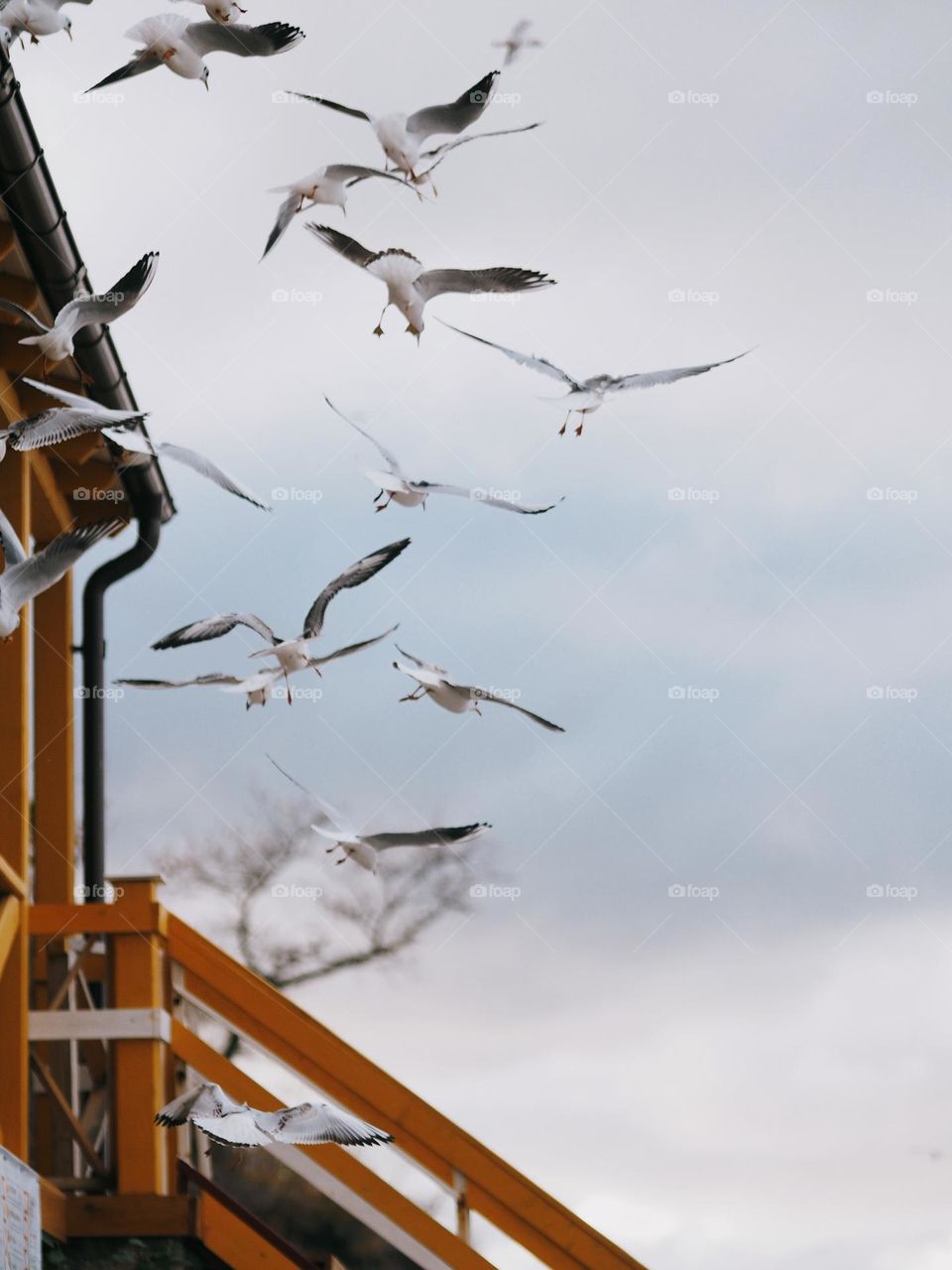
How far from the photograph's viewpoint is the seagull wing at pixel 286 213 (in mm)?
5961

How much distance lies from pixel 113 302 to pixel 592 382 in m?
1.56

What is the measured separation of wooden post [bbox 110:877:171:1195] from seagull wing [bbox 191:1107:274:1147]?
130 cm

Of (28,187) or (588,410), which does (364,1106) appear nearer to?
(588,410)

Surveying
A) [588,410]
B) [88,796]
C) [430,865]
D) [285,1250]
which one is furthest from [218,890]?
[588,410]

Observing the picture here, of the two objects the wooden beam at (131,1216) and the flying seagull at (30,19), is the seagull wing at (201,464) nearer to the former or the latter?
the flying seagull at (30,19)

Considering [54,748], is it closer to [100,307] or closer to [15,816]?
[15,816]

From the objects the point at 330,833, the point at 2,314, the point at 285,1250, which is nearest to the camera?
the point at 330,833

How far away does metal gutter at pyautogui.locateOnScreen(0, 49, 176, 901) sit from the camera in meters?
6.34

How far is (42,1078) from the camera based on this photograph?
707 centimetres

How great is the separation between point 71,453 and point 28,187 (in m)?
1.87

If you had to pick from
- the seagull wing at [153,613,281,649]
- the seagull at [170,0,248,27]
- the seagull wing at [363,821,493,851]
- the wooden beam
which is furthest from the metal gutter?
the seagull wing at [363,821,493,851]

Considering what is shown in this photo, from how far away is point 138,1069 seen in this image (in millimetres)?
7062

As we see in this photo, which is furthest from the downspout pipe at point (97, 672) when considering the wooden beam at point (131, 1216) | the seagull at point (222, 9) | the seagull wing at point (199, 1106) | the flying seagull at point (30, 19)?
the seagull at point (222, 9)

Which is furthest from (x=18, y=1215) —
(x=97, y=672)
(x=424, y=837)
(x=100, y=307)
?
(x=97, y=672)
